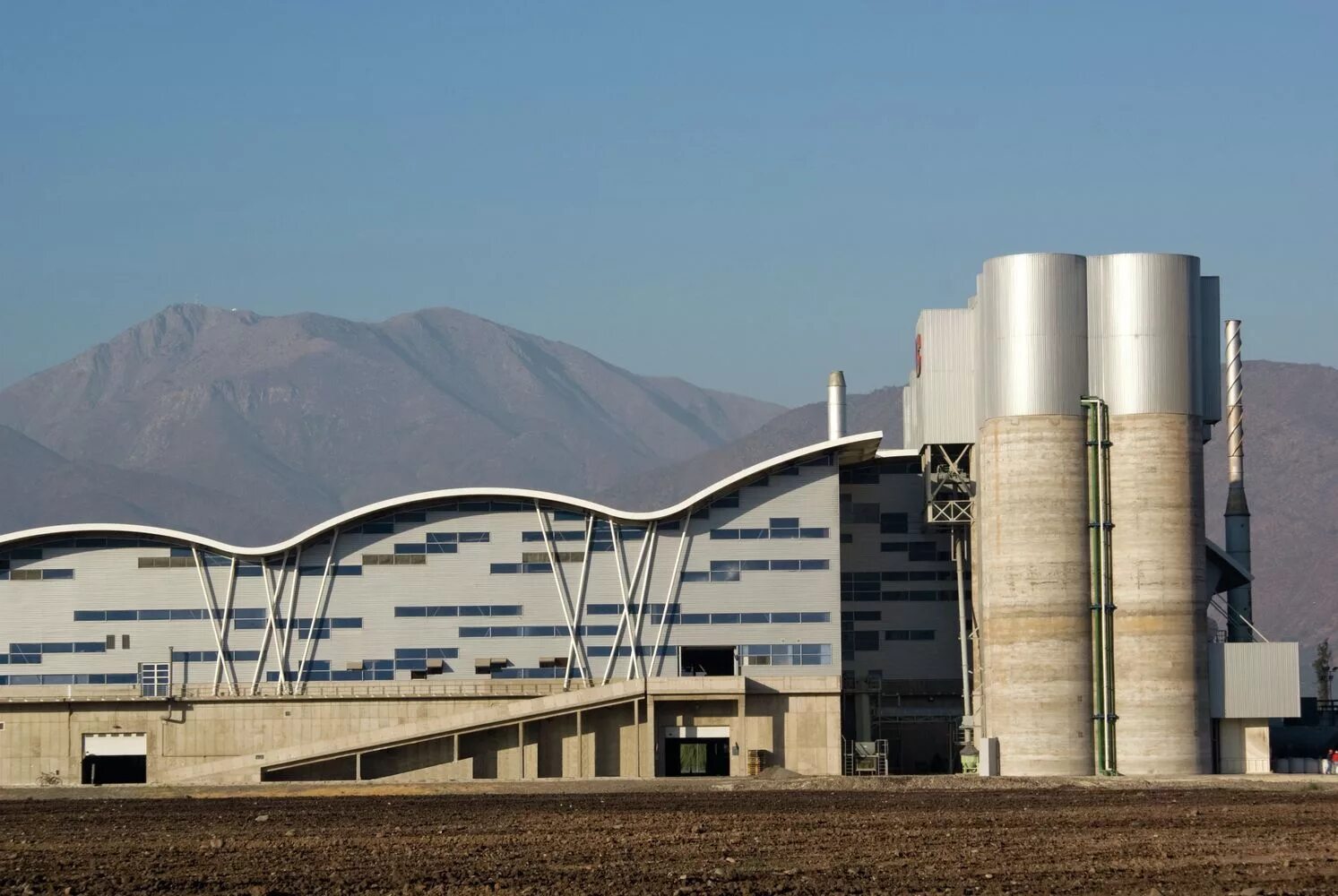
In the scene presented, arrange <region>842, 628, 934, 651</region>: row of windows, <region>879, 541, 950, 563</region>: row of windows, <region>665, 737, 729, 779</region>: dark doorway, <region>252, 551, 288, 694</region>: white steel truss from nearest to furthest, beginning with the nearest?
<region>665, 737, 729, 779</region>: dark doorway, <region>252, 551, 288, 694</region>: white steel truss, <region>879, 541, 950, 563</region>: row of windows, <region>842, 628, 934, 651</region>: row of windows

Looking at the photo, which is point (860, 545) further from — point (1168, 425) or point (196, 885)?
point (196, 885)

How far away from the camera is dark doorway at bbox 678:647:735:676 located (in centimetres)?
9812

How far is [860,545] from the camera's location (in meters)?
102

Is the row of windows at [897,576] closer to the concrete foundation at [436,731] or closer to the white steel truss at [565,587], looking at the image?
the concrete foundation at [436,731]

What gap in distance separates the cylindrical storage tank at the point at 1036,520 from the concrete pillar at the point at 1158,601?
151 cm

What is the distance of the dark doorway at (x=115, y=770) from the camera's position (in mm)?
95688

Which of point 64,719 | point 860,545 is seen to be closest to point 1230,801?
point 860,545

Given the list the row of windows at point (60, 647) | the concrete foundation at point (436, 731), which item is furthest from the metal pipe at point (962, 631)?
the row of windows at point (60, 647)

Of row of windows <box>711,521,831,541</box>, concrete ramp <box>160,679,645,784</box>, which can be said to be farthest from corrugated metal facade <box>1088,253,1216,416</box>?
concrete ramp <box>160,679,645,784</box>

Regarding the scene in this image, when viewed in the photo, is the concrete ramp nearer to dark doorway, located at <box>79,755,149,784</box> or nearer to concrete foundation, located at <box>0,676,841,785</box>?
concrete foundation, located at <box>0,676,841,785</box>

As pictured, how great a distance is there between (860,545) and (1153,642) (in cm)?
1800

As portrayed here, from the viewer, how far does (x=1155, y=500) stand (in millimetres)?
Result: 88312

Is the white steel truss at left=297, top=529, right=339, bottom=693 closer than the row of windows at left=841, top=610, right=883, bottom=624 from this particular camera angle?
Yes

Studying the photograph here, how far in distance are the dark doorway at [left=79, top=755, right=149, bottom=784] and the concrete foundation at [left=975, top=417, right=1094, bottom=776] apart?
3881 centimetres
